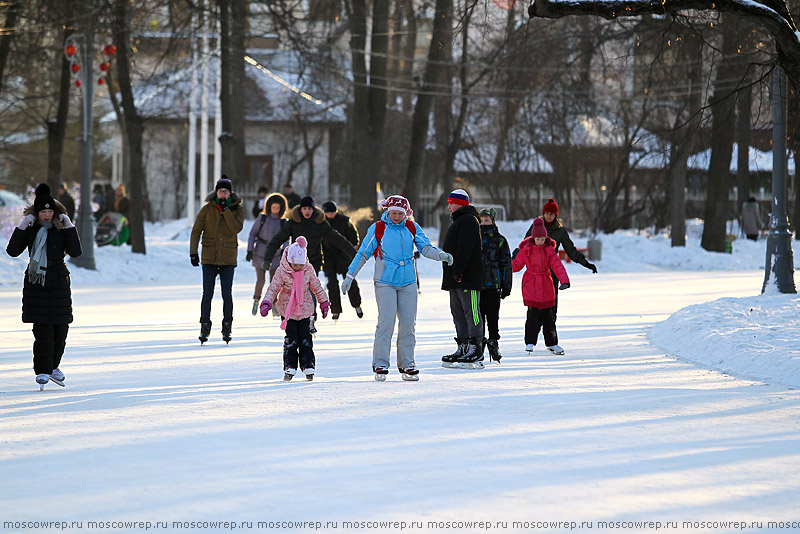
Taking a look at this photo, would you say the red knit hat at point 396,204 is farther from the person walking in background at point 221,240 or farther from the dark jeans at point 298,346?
the person walking in background at point 221,240

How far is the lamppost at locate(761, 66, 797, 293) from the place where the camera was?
63.5ft

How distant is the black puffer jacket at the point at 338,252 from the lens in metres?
17.9

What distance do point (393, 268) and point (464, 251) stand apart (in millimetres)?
1089

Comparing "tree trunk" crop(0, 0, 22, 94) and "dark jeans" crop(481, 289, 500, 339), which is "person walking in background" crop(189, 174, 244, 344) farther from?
"tree trunk" crop(0, 0, 22, 94)

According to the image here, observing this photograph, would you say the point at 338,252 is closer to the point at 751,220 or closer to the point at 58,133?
the point at 58,133

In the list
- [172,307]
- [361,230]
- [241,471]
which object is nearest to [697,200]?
[361,230]

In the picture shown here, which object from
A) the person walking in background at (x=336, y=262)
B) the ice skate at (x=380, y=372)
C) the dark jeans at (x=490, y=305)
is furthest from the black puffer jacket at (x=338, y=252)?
the ice skate at (x=380, y=372)

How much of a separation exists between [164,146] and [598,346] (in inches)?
2099

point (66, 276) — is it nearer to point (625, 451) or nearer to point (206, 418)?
point (206, 418)

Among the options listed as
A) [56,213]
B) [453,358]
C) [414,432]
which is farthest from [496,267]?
[414,432]

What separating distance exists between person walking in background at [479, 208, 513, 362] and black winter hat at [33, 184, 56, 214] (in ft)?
14.3

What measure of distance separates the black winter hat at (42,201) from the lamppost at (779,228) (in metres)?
12.0

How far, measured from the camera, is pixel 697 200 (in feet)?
223

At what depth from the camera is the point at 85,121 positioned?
28.6 meters
